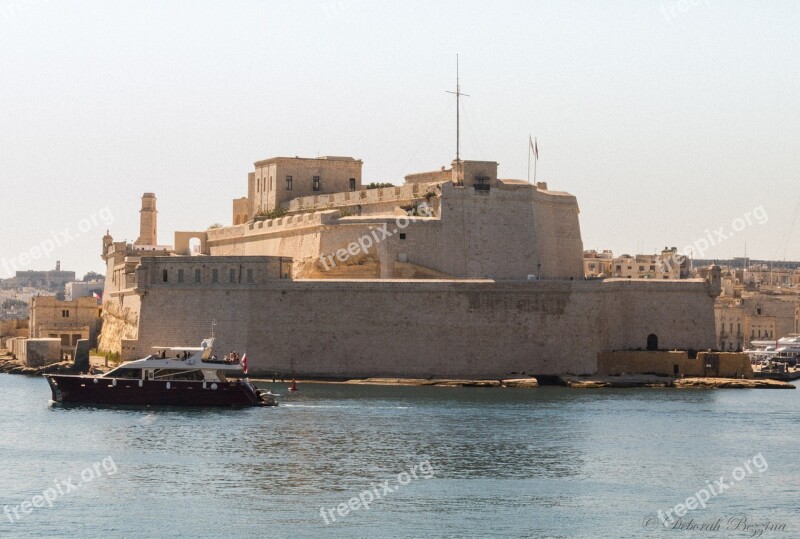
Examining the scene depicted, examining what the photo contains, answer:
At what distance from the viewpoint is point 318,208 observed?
67.0m

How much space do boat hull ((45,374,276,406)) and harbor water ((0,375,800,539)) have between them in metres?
0.39

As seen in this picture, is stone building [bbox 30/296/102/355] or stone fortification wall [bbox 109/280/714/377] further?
stone building [bbox 30/296/102/355]

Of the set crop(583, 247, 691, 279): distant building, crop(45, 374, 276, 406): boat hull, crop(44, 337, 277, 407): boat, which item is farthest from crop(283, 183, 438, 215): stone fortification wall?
crop(583, 247, 691, 279): distant building

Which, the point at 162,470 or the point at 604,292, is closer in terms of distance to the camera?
the point at 162,470

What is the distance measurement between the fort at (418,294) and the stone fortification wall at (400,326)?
48 mm

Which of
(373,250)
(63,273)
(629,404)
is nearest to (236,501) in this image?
(629,404)

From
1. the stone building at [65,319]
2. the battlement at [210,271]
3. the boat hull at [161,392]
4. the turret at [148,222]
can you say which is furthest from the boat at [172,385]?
→ the turret at [148,222]

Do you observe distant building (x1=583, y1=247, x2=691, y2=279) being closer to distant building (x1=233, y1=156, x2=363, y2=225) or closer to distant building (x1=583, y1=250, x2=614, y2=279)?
distant building (x1=583, y1=250, x2=614, y2=279)

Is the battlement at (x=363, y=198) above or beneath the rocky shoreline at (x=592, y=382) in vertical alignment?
above

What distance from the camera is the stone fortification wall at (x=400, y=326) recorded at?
2247 inches

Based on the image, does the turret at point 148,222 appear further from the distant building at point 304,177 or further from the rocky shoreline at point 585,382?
the rocky shoreline at point 585,382

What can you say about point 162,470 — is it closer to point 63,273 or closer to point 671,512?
point 671,512

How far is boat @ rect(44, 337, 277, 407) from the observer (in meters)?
47.9

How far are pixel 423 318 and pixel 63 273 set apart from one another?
460ft
